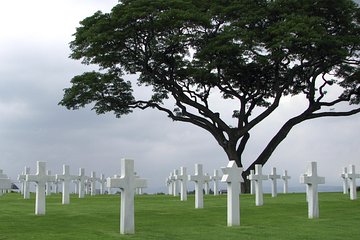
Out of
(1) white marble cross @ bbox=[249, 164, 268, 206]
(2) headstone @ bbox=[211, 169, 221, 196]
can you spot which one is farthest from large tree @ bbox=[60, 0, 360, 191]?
(1) white marble cross @ bbox=[249, 164, 268, 206]

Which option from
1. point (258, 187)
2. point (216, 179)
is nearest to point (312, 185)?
point (258, 187)

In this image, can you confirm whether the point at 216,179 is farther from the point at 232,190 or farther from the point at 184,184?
the point at 232,190

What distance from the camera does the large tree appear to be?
2983 cm

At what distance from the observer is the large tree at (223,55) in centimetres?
2983

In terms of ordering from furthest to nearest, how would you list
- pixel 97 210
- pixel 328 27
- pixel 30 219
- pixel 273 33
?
pixel 328 27 → pixel 273 33 → pixel 97 210 → pixel 30 219

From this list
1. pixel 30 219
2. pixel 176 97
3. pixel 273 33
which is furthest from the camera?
pixel 176 97

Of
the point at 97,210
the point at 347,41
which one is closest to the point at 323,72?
the point at 347,41

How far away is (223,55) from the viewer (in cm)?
3086

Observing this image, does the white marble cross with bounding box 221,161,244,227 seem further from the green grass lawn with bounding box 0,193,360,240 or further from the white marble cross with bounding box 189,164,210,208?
the white marble cross with bounding box 189,164,210,208

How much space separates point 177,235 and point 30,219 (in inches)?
194

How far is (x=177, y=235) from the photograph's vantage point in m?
11.1

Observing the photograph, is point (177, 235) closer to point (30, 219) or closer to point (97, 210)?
point (30, 219)

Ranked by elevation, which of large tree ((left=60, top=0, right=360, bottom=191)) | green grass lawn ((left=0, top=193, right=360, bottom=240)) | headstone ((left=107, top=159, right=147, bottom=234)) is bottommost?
green grass lawn ((left=0, top=193, right=360, bottom=240))

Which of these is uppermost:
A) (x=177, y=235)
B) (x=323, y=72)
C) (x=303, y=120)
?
(x=323, y=72)
